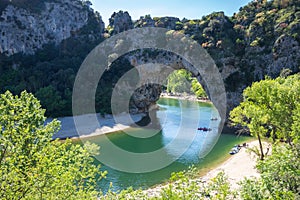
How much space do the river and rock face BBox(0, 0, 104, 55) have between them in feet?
137

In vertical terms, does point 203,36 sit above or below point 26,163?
above

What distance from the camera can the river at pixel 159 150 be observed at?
28.2m

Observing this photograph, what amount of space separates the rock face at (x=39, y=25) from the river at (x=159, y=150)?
137 ft

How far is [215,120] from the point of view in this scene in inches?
2158

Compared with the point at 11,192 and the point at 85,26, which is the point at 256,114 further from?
the point at 85,26

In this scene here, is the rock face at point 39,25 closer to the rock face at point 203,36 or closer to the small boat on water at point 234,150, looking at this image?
the rock face at point 203,36

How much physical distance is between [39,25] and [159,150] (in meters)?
58.1

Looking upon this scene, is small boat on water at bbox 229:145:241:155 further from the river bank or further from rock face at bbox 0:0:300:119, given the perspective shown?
the river bank

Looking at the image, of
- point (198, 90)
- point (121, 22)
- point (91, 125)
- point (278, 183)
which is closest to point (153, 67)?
point (91, 125)

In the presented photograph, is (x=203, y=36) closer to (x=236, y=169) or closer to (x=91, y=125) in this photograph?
(x=91, y=125)

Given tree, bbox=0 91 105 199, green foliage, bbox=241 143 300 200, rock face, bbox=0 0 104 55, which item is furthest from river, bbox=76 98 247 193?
rock face, bbox=0 0 104 55

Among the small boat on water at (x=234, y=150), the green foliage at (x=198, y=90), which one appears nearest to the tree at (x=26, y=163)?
the small boat on water at (x=234, y=150)

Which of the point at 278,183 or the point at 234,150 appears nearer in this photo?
the point at 278,183

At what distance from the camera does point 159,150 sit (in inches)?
1484
